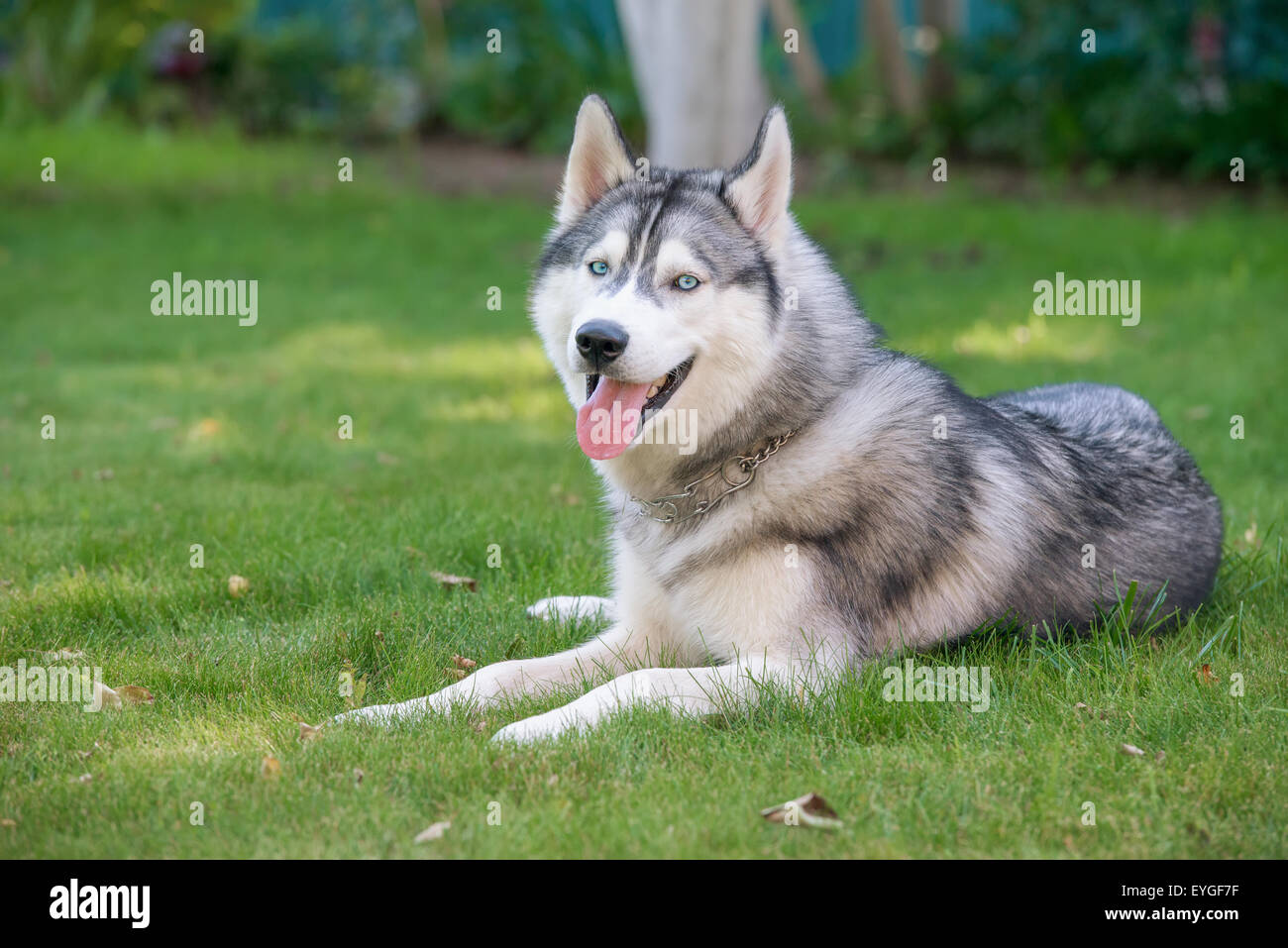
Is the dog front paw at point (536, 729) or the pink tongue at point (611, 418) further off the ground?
the pink tongue at point (611, 418)

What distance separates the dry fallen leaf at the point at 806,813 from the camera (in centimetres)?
321

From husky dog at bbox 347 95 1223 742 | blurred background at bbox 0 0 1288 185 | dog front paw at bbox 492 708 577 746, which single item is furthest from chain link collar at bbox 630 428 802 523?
blurred background at bbox 0 0 1288 185

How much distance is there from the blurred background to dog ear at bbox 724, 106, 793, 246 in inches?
243

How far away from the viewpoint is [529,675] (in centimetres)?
415

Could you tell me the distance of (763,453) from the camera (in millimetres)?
4062

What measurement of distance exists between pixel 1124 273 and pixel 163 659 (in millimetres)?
8743

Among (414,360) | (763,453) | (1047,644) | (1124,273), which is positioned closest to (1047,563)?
(1047,644)

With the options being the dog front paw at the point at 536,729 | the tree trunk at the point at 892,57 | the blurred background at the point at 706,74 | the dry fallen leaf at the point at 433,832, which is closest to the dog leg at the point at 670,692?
the dog front paw at the point at 536,729

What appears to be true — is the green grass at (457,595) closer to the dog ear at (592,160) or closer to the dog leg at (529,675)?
the dog leg at (529,675)

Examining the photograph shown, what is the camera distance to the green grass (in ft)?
10.7

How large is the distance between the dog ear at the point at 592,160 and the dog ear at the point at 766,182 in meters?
0.39

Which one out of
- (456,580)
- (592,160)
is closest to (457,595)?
(456,580)
